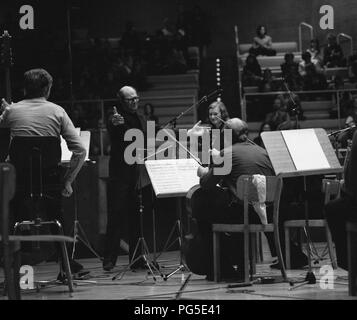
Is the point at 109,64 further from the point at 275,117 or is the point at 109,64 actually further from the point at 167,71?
the point at 275,117

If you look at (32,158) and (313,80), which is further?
(313,80)

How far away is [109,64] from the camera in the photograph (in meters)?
13.8

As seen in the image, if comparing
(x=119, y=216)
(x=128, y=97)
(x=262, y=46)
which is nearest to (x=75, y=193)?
(x=119, y=216)

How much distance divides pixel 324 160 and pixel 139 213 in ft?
5.85

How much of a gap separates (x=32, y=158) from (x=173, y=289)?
4.57 ft

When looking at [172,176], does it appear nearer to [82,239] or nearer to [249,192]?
[249,192]

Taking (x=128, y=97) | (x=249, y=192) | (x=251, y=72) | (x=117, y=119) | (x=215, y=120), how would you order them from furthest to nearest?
(x=251, y=72)
(x=215, y=120)
(x=128, y=97)
(x=117, y=119)
(x=249, y=192)

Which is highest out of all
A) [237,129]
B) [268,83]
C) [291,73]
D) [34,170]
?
[291,73]

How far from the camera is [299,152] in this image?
20.4 feet

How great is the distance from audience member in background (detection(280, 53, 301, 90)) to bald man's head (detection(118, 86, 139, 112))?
6.60 m

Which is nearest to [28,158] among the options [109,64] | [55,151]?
[55,151]

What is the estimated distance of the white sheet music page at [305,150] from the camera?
6.18 m

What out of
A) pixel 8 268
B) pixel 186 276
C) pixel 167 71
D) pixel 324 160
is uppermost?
pixel 167 71

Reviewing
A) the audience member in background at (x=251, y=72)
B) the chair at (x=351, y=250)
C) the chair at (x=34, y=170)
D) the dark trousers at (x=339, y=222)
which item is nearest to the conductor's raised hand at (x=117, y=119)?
the chair at (x=34, y=170)
